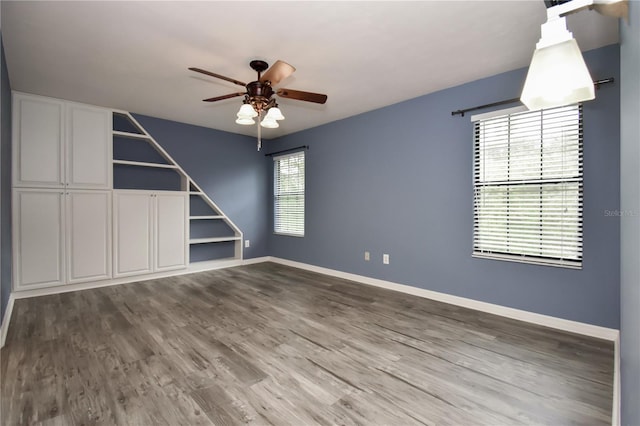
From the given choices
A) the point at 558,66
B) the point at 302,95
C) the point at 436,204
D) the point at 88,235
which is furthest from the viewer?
the point at 88,235

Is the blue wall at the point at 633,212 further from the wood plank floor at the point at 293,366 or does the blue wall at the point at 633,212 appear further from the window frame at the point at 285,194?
the window frame at the point at 285,194

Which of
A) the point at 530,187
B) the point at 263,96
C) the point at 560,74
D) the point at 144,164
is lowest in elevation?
the point at 530,187

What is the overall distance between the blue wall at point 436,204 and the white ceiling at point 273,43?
0.41 m

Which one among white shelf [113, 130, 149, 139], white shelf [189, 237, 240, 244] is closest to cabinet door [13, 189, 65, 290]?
white shelf [113, 130, 149, 139]

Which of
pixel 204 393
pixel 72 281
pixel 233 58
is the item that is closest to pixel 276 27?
pixel 233 58

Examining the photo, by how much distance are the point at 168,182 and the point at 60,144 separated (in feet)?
4.81

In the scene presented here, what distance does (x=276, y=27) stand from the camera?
7.53ft

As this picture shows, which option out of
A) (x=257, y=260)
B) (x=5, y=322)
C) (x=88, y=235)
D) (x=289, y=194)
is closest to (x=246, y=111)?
(x=5, y=322)

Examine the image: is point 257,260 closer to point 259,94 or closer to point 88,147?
point 88,147

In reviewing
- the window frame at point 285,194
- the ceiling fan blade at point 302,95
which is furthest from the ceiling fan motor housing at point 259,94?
the window frame at point 285,194

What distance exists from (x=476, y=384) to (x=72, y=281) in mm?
4643

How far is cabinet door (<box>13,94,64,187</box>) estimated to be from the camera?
11.7 feet

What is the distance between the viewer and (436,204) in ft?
11.7

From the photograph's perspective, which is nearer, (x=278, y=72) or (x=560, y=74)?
(x=560, y=74)
